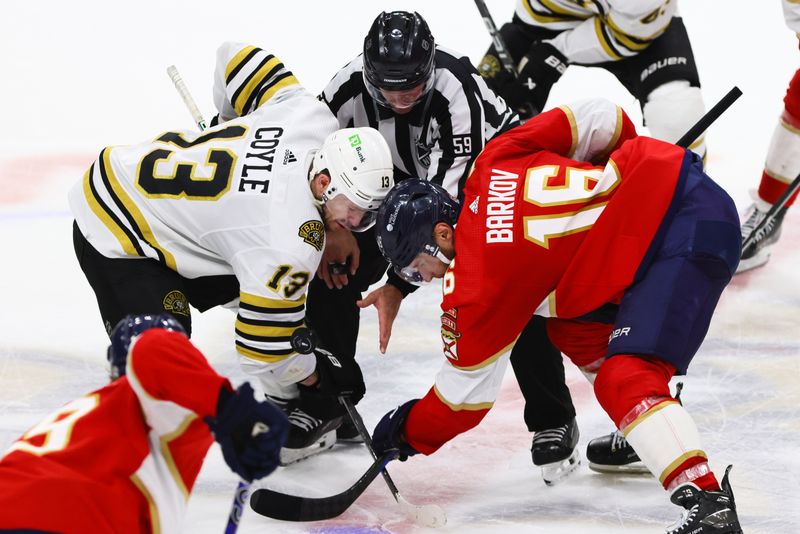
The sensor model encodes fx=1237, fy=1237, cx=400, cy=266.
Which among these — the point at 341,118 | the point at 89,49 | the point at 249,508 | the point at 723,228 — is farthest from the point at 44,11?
the point at 723,228

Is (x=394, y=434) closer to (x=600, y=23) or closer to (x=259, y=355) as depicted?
(x=259, y=355)

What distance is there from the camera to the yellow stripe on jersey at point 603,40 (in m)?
4.50

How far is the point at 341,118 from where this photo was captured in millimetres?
3684

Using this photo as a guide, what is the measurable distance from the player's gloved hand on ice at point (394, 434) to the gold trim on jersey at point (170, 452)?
2.82ft

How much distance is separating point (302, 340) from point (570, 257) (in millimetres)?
734

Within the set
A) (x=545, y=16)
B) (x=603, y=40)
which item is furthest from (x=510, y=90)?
(x=603, y=40)

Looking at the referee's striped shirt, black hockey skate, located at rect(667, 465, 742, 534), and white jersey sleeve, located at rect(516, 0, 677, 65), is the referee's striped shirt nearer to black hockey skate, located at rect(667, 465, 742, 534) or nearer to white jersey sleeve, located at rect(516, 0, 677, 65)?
white jersey sleeve, located at rect(516, 0, 677, 65)

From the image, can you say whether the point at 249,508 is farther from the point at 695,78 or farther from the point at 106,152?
the point at 695,78

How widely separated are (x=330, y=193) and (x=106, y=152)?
0.73m

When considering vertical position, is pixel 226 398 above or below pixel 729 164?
above

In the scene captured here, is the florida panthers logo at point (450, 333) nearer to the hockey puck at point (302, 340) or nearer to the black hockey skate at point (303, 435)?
the hockey puck at point (302, 340)

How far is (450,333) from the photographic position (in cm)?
276

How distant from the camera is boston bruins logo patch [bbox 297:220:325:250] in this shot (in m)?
3.02

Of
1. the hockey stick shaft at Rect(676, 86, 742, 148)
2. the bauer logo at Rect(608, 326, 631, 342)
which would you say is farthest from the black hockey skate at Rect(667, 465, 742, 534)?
the hockey stick shaft at Rect(676, 86, 742, 148)
